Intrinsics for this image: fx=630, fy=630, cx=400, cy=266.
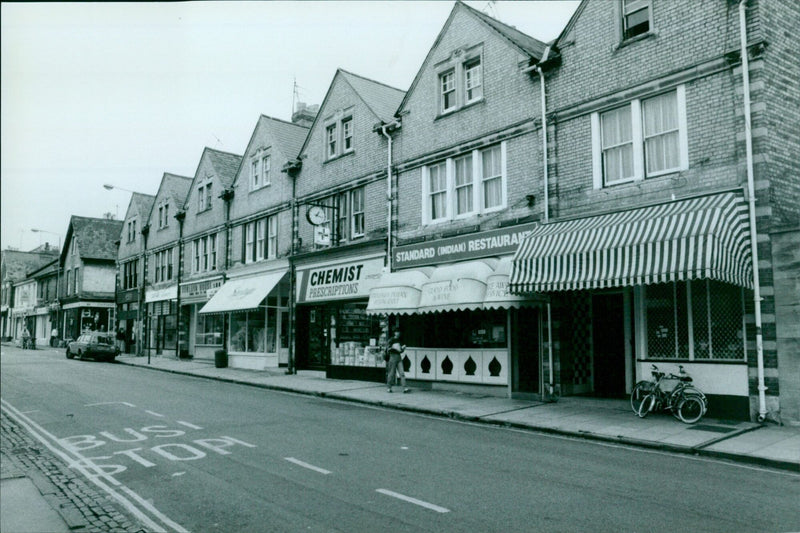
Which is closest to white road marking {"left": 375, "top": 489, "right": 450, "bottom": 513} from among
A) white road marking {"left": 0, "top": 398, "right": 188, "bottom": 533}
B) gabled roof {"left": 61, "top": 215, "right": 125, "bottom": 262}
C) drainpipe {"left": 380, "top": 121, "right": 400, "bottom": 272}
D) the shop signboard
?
white road marking {"left": 0, "top": 398, "right": 188, "bottom": 533}

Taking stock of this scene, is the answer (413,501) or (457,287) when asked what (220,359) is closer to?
(457,287)

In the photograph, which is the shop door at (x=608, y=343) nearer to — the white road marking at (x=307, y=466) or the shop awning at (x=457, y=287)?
the shop awning at (x=457, y=287)

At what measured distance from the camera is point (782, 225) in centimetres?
1212

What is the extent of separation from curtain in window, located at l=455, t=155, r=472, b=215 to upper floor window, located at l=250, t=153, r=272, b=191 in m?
12.1

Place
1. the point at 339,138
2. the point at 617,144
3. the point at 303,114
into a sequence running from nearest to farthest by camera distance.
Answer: the point at 617,144, the point at 339,138, the point at 303,114

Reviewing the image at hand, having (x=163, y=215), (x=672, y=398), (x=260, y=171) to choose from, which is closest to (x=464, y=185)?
(x=672, y=398)

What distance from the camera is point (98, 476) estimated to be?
8.40 metres

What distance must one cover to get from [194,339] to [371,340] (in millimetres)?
16766

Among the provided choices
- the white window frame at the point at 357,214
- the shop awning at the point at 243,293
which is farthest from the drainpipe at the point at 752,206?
the shop awning at the point at 243,293

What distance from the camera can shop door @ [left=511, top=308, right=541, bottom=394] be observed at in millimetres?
16734

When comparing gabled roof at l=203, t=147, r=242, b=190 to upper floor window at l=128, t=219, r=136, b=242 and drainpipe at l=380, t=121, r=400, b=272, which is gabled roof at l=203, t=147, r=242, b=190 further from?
upper floor window at l=128, t=219, r=136, b=242

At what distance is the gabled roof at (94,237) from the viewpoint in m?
55.0

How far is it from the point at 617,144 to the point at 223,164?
24.0 metres

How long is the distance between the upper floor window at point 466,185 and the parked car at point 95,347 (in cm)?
2406
